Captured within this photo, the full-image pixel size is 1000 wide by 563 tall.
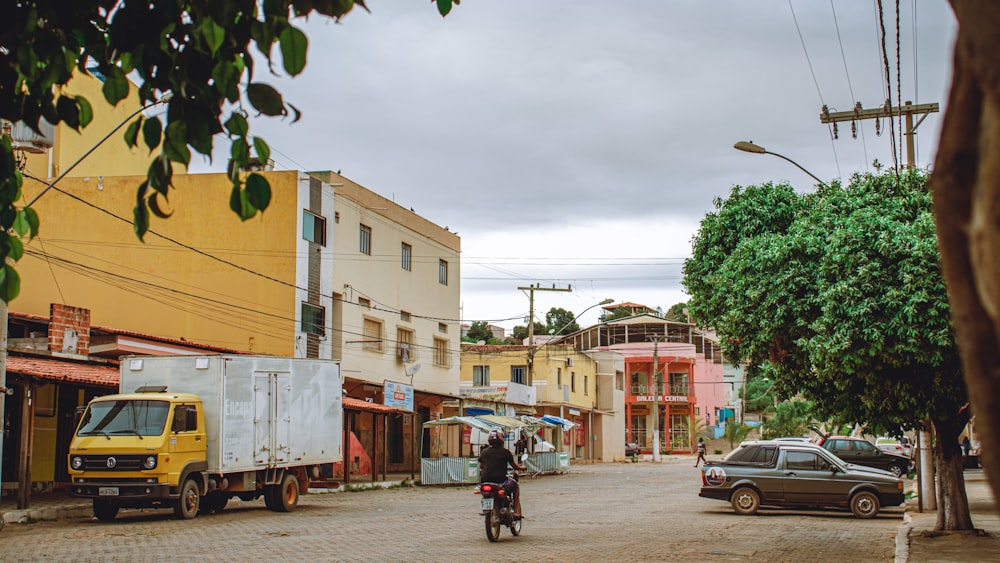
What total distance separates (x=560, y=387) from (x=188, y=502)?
4430 cm

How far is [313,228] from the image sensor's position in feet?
123

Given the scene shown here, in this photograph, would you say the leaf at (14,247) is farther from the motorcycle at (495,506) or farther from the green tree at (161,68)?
the motorcycle at (495,506)

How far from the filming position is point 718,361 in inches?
3627

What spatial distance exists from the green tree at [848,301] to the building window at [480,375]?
146ft

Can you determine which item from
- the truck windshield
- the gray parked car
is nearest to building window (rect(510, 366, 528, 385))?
the gray parked car

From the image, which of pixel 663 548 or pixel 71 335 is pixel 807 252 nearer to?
pixel 663 548

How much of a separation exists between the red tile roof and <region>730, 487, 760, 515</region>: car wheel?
540 inches

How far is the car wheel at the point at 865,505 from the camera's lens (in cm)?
2215

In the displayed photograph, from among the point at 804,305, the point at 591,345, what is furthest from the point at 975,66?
the point at 591,345

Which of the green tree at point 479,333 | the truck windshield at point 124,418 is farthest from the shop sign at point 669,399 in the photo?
the truck windshield at point 124,418

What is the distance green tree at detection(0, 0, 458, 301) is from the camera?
14.3ft

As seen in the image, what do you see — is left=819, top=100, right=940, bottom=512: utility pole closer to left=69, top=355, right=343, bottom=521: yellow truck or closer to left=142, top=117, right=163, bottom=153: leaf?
left=69, top=355, right=343, bottom=521: yellow truck

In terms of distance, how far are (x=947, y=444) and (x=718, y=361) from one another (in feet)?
251

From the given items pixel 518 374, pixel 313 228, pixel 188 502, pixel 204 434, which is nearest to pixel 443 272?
pixel 313 228
